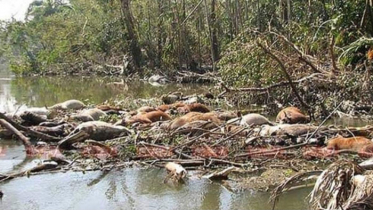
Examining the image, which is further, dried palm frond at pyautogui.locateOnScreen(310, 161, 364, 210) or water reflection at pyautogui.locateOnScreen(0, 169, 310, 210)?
water reflection at pyautogui.locateOnScreen(0, 169, 310, 210)

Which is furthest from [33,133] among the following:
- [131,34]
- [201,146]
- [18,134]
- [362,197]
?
[131,34]

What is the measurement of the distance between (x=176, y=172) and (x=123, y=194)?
2.52 feet

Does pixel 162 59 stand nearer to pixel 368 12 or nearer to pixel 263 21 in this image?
pixel 263 21

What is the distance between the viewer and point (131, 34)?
103 ft

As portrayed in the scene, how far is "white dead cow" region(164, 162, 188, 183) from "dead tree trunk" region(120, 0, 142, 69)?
2391cm

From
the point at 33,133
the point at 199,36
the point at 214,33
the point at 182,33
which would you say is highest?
the point at 182,33

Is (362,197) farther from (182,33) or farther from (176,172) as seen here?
(182,33)

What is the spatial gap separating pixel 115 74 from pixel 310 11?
18106 mm

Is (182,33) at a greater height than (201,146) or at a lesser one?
greater

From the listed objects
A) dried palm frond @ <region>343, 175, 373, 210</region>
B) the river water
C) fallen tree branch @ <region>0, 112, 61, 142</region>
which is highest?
dried palm frond @ <region>343, 175, 373, 210</region>

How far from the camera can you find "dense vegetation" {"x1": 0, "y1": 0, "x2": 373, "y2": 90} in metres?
12.1

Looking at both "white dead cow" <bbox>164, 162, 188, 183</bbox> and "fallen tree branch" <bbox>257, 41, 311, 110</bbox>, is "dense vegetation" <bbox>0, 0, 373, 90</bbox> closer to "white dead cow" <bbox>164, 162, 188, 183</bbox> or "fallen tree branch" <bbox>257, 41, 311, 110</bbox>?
"fallen tree branch" <bbox>257, 41, 311, 110</bbox>

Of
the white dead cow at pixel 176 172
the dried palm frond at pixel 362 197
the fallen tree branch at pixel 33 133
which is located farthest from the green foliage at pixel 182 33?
the dried palm frond at pixel 362 197

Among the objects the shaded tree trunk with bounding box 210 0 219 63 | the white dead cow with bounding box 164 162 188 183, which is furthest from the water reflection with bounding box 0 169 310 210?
the shaded tree trunk with bounding box 210 0 219 63
